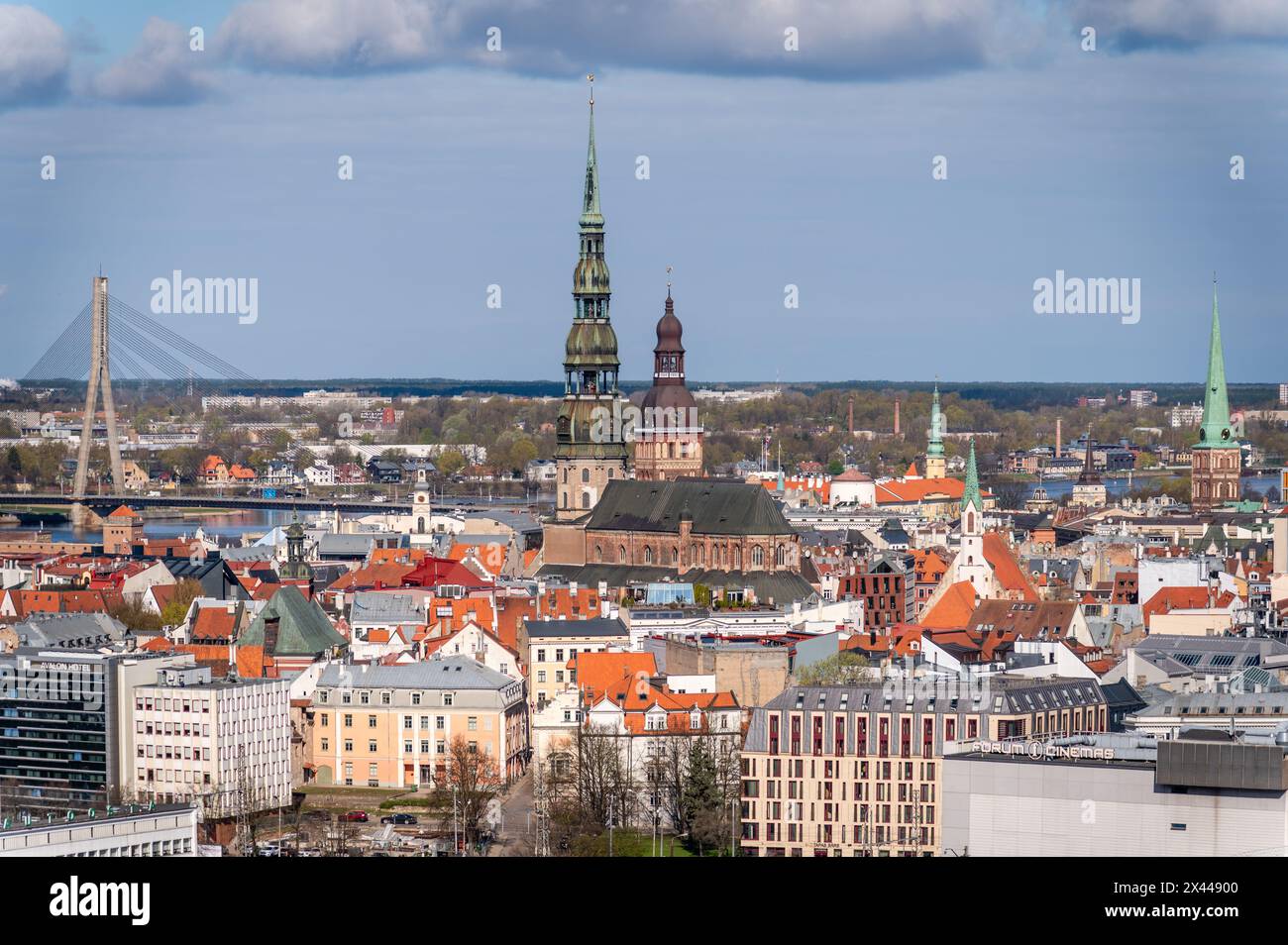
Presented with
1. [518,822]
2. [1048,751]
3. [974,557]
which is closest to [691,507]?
[974,557]

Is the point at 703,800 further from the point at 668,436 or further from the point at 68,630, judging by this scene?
the point at 668,436

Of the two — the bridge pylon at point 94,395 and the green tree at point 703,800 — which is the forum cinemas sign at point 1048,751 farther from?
the bridge pylon at point 94,395

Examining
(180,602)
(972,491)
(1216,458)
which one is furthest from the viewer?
(1216,458)

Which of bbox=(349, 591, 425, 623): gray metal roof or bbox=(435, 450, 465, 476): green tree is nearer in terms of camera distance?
bbox=(349, 591, 425, 623): gray metal roof

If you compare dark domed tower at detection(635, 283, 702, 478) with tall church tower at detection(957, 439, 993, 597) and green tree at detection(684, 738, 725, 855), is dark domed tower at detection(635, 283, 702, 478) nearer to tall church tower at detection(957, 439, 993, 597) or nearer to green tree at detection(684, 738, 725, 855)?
tall church tower at detection(957, 439, 993, 597)

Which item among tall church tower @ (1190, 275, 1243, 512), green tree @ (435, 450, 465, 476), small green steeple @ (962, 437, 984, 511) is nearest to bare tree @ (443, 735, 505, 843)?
small green steeple @ (962, 437, 984, 511)

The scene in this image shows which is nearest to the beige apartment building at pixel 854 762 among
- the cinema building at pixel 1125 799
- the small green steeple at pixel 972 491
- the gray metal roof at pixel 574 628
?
the cinema building at pixel 1125 799
